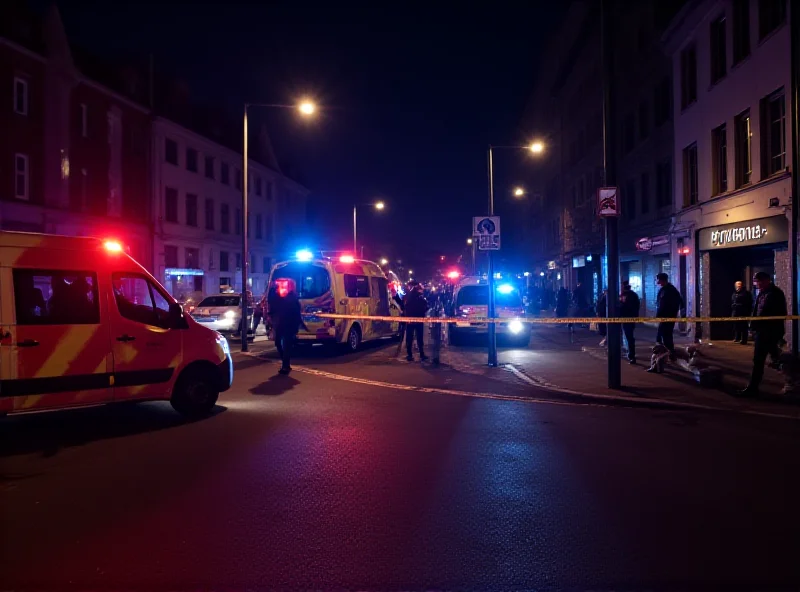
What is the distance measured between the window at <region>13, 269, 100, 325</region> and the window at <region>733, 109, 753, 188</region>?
1634 cm

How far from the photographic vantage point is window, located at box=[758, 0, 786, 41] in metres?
15.9

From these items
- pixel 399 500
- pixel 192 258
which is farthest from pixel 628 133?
pixel 399 500

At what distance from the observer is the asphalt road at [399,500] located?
4102 mm

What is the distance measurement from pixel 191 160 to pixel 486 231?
3019 centimetres

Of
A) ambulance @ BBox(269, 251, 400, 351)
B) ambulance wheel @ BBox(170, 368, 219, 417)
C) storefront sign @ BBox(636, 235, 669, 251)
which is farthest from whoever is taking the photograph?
storefront sign @ BBox(636, 235, 669, 251)

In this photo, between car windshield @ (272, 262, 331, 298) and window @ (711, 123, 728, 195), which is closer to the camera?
car windshield @ (272, 262, 331, 298)

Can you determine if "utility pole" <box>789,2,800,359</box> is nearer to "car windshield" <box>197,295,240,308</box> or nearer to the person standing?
the person standing

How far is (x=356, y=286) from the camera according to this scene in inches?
728

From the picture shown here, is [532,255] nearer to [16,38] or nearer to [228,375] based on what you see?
[16,38]

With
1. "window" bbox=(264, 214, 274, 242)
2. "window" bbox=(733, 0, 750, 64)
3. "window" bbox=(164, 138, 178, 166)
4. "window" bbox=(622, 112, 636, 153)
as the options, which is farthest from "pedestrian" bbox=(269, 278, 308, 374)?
"window" bbox=(264, 214, 274, 242)

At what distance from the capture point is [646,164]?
27188 mm

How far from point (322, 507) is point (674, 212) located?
2082 cm

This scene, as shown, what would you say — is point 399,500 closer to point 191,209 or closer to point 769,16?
point 769,16

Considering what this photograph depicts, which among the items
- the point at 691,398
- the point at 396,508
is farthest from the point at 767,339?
the point at 396,508
